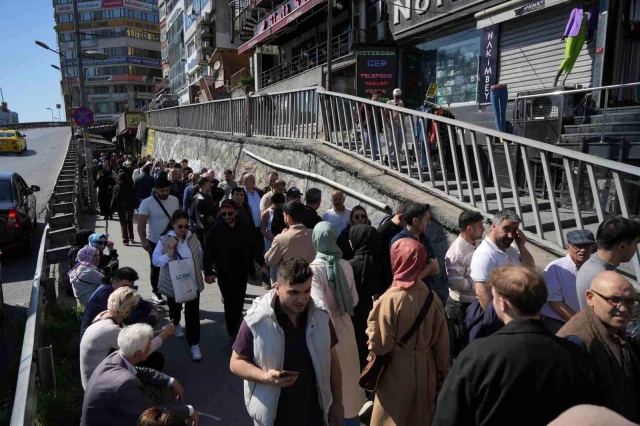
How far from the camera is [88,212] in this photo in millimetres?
13883

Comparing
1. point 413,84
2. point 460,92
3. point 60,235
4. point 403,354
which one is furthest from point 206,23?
point 403,354

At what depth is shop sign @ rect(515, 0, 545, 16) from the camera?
975 cm

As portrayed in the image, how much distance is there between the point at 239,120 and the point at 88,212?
5.63 meters

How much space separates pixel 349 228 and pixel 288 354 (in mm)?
2667

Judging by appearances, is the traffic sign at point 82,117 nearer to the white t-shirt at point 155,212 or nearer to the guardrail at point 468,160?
the guardrail at point 468,160

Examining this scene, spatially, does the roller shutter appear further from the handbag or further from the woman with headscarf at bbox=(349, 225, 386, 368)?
the handbag

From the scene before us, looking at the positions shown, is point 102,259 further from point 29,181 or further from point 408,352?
point 29,181

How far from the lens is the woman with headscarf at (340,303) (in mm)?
3234

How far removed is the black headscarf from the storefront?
676 cm

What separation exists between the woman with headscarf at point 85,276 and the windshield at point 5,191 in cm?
547

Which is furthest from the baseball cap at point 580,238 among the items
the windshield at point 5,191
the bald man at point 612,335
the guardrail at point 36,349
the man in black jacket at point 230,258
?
the windshield at point 5,191

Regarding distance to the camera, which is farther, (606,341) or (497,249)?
(497,249)

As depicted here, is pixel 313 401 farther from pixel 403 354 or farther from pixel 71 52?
pixel 71 52

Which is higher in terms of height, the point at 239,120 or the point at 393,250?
the point at 239,120
